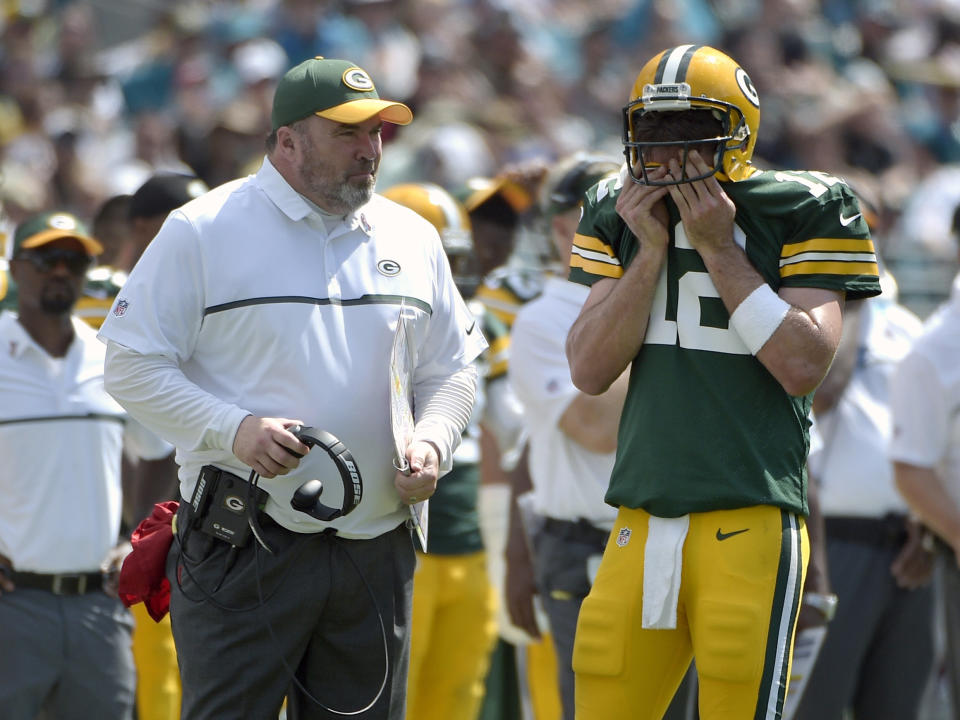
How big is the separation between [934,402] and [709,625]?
6.65 ft

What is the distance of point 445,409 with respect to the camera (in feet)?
13.2

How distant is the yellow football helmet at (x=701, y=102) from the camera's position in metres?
3.43

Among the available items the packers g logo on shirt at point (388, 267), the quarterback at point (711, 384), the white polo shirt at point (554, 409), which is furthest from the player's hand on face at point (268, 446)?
the white polo shirt at point (554, 409)

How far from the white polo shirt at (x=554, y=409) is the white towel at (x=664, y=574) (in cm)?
136

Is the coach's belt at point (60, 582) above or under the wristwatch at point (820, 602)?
under

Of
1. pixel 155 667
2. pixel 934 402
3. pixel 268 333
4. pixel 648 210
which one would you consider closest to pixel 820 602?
pixel 934 402

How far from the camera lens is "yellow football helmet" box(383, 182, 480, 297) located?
232 inches

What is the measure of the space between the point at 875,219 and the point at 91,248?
3018 mm

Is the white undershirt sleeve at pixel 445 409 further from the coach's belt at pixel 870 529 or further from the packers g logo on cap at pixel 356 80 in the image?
the coach's belt at pixel 870 529

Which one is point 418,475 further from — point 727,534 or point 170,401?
point 727,534

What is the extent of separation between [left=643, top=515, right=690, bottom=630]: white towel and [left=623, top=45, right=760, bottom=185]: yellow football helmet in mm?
815

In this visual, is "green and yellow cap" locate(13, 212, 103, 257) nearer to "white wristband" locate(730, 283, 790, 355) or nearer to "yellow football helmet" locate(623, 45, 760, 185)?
"yellow football helmet" locate(623, 45, 760, 185)

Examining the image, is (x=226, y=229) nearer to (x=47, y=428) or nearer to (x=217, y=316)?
(x=217, y=316)

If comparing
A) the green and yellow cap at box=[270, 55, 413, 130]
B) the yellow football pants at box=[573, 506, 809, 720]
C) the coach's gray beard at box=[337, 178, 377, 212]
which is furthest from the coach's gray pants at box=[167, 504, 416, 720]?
the green and yellow cap at box=[270, 55, 413, 130]
